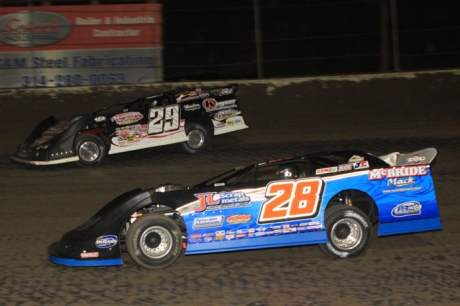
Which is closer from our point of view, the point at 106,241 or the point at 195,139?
the point at 106,241

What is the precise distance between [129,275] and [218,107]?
664cm


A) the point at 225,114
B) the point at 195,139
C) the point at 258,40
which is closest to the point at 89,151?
the point at 195,139

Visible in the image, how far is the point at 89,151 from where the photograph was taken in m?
11.1

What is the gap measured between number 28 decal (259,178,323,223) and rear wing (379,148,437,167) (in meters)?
1.03

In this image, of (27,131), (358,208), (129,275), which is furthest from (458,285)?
(27,131)

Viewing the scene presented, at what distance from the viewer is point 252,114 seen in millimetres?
14109

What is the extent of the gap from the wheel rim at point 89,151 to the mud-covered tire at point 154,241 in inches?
208

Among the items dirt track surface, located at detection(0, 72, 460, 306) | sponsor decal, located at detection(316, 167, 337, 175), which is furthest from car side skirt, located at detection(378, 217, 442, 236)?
sponsor decal, located at detection(316, 167, 337, 175)

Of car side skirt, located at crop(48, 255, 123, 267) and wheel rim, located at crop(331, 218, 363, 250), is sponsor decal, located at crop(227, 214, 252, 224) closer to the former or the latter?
wheel rim, located at crop(331, 218, 363, 250)

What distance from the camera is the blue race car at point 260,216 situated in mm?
5984

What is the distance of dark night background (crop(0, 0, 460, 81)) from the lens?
49.8ft

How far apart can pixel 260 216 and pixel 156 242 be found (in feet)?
3.22

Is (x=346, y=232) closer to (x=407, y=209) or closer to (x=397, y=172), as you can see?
(x=407, y=209)

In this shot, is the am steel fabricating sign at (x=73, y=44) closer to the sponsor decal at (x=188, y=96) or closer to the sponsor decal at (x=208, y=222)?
the sponsor decal at (x=188, y=96)
